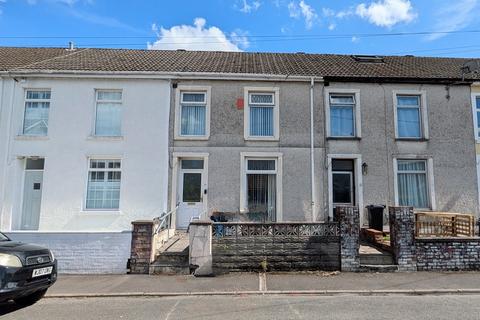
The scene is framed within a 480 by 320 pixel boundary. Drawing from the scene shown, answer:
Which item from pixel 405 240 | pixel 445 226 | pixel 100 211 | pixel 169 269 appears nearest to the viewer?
pixel 169 269

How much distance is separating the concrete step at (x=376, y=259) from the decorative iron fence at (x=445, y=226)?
1120 mm

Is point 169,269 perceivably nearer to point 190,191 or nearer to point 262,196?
point 190,191

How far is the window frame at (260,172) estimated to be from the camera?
11.6m

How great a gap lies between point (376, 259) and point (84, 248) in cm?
753

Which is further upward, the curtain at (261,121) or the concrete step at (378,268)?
the curtain at (261,121)

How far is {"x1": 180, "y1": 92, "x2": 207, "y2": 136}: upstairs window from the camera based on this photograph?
39.5 ft

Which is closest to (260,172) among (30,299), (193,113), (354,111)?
(193,113)

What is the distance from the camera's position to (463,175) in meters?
11.8

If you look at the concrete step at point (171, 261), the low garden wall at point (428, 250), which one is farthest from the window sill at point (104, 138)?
the low garden wall at point (428, 250)

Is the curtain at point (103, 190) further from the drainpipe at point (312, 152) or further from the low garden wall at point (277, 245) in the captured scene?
the drainpipe at point (312, 152)

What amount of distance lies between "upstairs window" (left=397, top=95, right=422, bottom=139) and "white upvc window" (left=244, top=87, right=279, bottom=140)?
15.4ft

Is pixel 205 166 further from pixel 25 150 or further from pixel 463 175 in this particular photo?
pixel 463 175

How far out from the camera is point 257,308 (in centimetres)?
570

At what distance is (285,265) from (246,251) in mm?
1046
